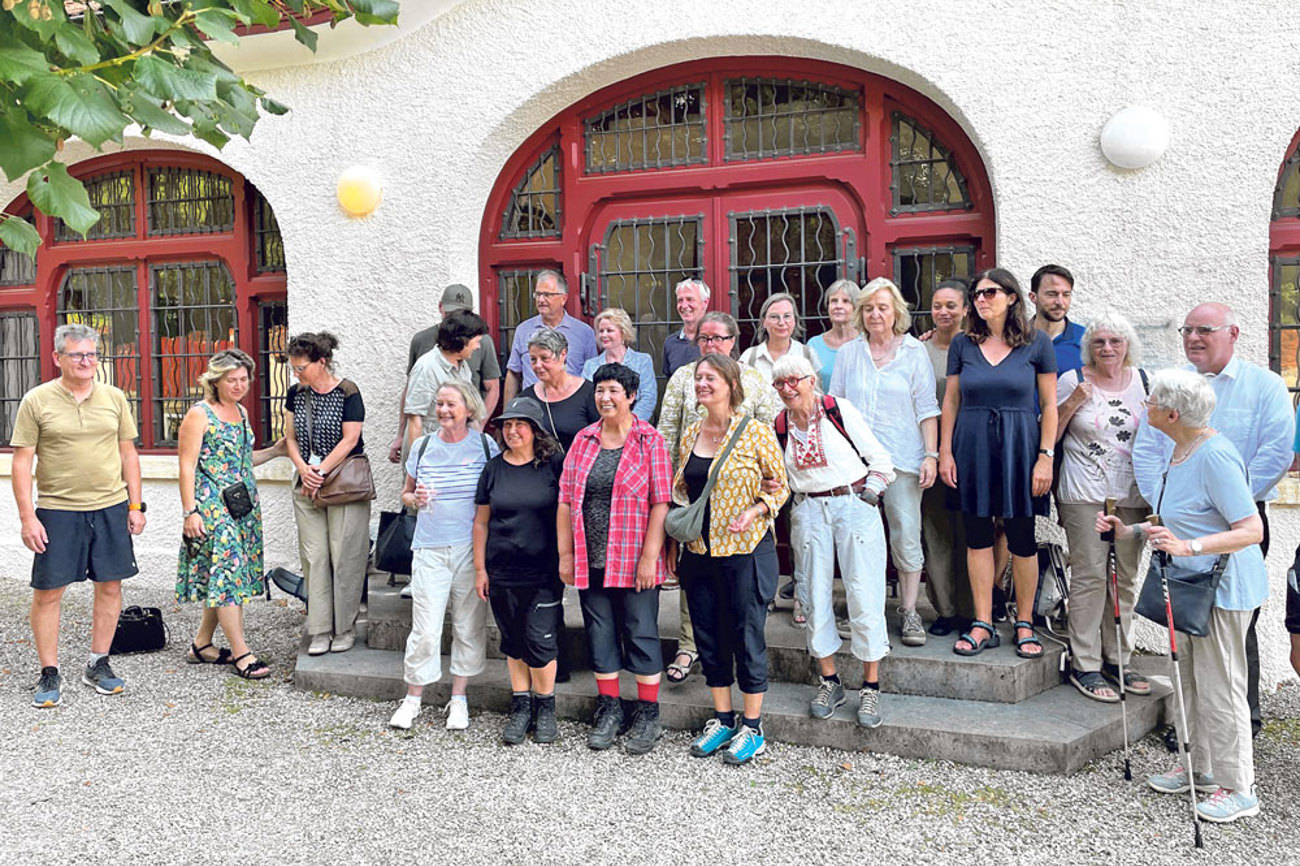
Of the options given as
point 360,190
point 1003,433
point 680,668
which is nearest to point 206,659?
point 680,668

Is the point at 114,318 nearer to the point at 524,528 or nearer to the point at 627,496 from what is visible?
the point at 524,528

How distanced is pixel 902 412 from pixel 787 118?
2.54 meters

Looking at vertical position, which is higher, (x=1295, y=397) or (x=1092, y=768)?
(x=1295, y=397)

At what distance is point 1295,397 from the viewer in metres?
5.36

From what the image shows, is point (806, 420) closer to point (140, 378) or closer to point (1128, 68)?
point (1128, 68)

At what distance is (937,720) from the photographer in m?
4.17

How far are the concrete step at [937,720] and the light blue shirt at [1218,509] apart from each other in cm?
89

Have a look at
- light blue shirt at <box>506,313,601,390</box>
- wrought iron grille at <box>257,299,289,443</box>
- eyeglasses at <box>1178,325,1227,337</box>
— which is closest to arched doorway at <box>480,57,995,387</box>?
light blue shirt at <box>506,313,601,390</box>

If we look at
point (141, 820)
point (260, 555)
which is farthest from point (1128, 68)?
point (141, 820)

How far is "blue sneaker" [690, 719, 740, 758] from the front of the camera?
4.15 metres

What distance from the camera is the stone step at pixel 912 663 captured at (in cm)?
439

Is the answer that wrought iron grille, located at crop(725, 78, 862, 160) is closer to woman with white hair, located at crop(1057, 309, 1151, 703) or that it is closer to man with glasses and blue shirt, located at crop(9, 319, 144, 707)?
woman with white hair, located at crop(1057, 309, 1151, 703)

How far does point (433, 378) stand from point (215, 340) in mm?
3340

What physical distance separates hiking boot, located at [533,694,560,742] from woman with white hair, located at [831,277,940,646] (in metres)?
1.68
